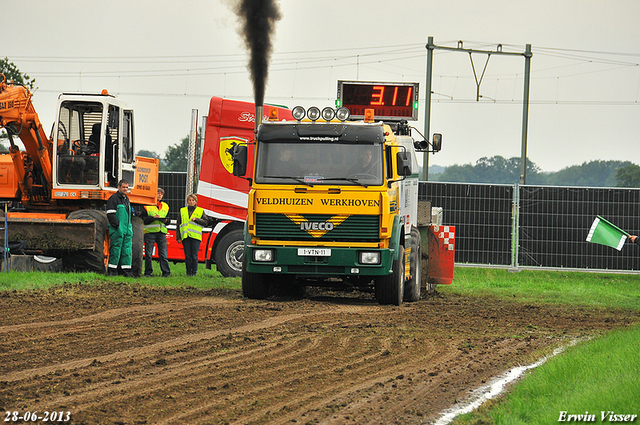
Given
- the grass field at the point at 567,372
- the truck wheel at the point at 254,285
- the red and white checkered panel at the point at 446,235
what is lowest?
the grass field at the point at 567,372

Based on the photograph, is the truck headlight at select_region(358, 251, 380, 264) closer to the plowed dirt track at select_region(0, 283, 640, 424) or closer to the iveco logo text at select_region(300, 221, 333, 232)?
the iveco logo text at select_region(300, 221, 333, 232)

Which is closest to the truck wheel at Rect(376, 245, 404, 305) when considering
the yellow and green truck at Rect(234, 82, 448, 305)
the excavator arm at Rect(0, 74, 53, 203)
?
the yellow and green truck at Rect(234, 82, 448, 305)

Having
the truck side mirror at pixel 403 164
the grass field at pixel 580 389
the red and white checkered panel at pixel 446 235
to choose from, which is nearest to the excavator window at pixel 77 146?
the truck side mirror at pixel 403 164

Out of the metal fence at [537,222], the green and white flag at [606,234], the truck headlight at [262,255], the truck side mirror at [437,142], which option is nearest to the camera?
the truck headlight at [262,255]

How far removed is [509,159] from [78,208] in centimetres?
11191

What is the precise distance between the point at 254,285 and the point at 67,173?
18.5 ft

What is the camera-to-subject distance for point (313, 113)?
14.6m

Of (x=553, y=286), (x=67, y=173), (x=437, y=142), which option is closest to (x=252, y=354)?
(x=437, y=142)

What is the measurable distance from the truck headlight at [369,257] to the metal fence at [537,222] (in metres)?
11.4

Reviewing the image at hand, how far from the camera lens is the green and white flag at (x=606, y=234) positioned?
1603 cm

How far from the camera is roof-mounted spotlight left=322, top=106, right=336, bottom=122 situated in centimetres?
1455

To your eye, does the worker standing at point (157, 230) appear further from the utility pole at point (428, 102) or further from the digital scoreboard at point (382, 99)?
the utility pole at point (428, 102)

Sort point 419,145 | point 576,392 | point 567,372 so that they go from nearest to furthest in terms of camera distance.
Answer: point 576,392 → point 567,372 → point 419,145

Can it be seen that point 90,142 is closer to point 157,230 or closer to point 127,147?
point 127,147
